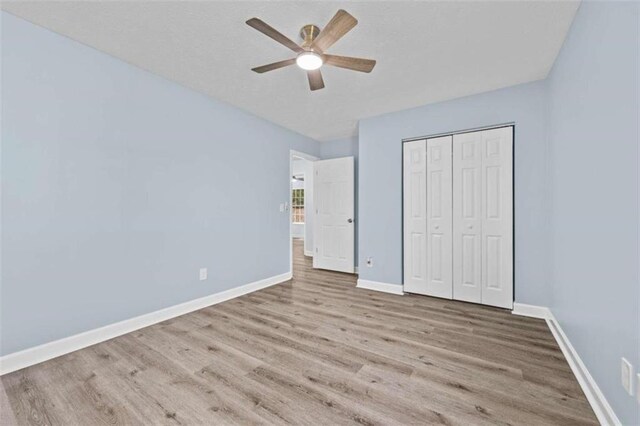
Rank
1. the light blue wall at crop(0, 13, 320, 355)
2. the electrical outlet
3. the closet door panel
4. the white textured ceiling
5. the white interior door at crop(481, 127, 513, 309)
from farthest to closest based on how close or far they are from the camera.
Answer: the closet door panel
the white interior door at crop(481, 127, 513, 309)
the light blue wall at crop(0, 13, 320, 355)
the white textured ceiling
the electrical outlet

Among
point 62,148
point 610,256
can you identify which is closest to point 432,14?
point 610,256

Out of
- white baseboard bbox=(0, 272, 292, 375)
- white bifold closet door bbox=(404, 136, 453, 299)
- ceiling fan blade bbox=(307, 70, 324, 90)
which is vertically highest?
ceiling fan blade bbox=(307, 70, 324, 90)

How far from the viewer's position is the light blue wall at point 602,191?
1.17 meters

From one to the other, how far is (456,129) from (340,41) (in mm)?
1911

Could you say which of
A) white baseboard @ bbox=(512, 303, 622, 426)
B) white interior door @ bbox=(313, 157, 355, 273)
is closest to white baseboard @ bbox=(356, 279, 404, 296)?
white interior door @ bbox=(313, 157, 355, 273)

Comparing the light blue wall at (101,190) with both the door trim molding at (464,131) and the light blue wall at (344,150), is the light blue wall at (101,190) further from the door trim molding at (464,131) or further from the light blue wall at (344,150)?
the door trim molding at (464,131)

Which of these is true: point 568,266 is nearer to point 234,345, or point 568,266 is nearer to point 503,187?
point 503,187

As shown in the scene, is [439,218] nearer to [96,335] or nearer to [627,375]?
[627,375]

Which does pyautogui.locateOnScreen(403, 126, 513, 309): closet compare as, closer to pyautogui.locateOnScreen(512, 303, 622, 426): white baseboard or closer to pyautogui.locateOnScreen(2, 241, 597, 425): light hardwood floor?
pyautogui.locateOnScreen(512, 303, 622, 426): white baseboard

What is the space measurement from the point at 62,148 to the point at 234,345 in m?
2.13

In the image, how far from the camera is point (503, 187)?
2.97 meters

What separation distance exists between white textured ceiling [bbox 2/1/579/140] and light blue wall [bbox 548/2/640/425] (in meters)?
0.43

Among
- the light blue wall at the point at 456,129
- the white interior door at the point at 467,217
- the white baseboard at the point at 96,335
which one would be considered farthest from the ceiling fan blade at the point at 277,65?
the white baseboard at the point at 96,335

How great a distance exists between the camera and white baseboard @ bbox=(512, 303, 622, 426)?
1.36 meters
